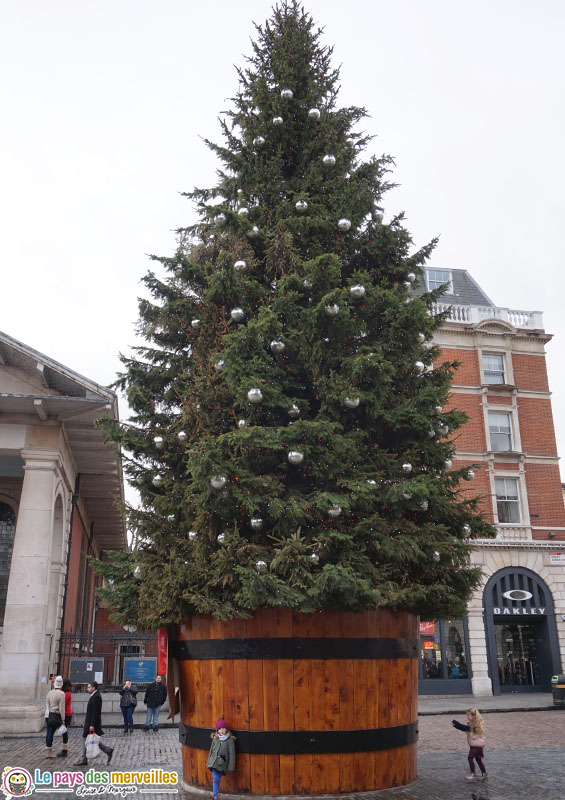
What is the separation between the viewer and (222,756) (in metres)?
8.09

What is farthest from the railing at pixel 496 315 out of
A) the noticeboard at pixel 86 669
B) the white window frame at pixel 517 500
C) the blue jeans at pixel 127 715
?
the blue jeans at pixel 127 715

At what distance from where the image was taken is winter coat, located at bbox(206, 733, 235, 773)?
8.05 metres

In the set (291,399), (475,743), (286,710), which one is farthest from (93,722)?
(291,399)

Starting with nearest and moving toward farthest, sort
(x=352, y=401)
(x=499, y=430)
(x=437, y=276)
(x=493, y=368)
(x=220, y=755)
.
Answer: (x=220, y=755), (x=352, y=401), (x=499, y=430), (x=493, y=368), (x=437, y=276)

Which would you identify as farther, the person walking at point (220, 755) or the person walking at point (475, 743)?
the person walking at point (475, 743)

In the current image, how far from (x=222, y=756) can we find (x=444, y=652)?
918 inches

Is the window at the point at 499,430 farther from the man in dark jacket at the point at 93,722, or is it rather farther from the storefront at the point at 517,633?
the man in dark jacket at the point at 93,722

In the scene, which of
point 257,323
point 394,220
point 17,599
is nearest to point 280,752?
point 257,323

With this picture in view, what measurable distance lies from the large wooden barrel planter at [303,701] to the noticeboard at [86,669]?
11.1 metres

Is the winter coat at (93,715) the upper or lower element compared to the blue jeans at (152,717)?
upper

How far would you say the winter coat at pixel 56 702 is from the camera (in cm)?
1327

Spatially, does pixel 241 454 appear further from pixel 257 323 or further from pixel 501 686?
pixel 501 686

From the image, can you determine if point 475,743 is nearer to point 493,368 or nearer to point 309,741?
point 309,741

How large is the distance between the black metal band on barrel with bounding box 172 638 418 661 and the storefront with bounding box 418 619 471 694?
70.5 ft
